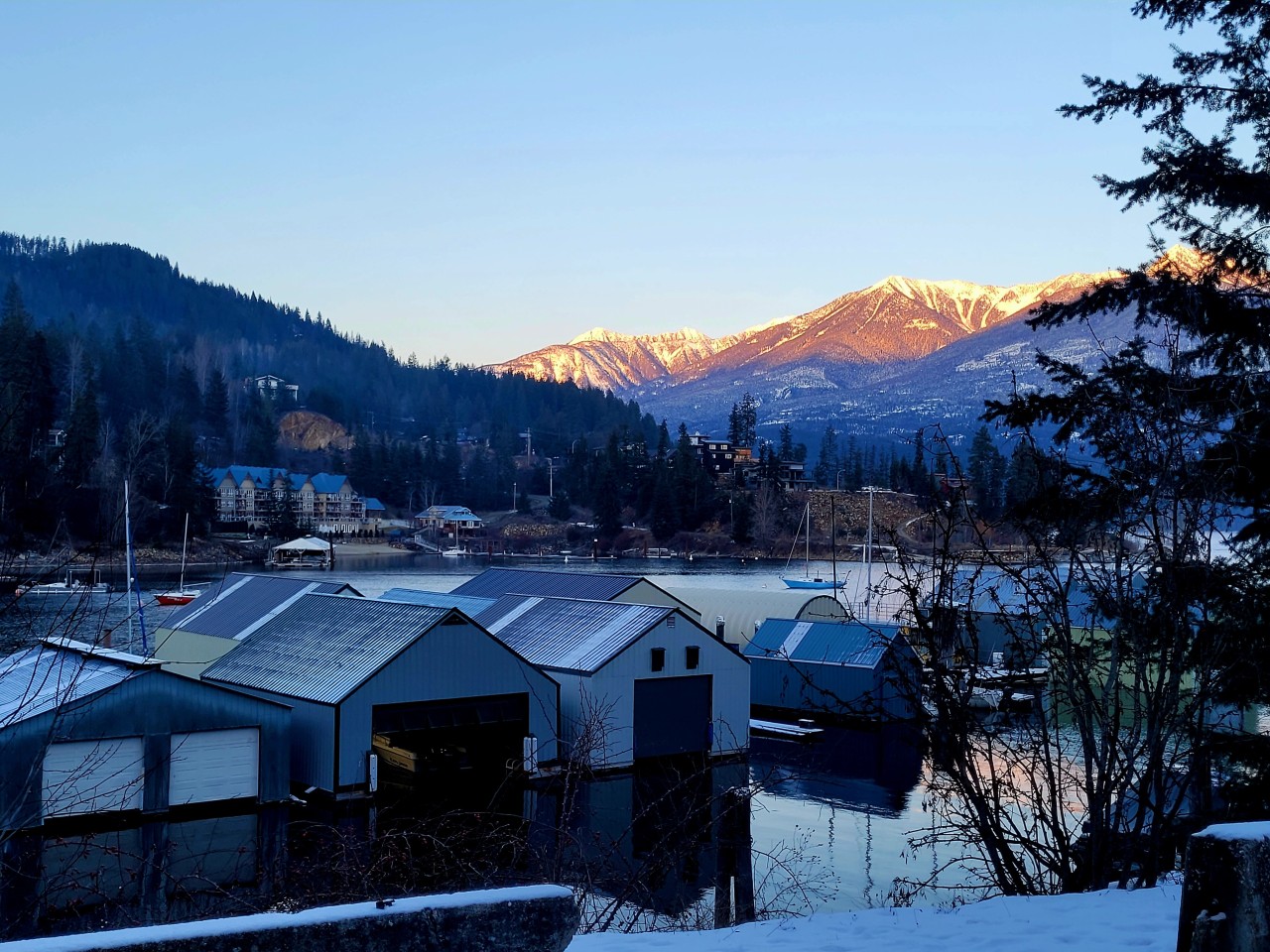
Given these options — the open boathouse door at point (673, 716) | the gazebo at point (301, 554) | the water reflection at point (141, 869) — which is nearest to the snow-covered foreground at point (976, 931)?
the water reflection at point (141, 869)

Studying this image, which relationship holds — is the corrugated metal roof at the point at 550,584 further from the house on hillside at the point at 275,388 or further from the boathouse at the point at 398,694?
the house on hillside at the point at 275,388

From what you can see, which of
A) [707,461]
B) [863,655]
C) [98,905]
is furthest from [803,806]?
[707,461]

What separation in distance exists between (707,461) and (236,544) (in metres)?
56.3

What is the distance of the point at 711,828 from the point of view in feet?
63.3

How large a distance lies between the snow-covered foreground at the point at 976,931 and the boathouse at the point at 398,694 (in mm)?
13988

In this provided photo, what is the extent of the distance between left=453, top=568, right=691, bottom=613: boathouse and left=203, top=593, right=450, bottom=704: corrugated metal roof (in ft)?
28.7

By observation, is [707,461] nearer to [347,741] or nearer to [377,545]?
[377,545]

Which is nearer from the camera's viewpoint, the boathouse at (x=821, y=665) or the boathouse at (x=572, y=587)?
the boathouse at (x=821, y=665)

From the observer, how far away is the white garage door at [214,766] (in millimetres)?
19094

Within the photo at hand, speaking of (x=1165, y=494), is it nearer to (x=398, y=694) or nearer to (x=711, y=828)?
(x=711, y=828)

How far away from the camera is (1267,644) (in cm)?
1013

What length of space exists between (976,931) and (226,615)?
2605cm

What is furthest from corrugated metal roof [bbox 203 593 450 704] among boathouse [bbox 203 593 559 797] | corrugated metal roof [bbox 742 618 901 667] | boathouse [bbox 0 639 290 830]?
corrugated metal roof [bbox 742 618 901 667]

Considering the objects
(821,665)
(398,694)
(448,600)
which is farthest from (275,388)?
(398,694)
